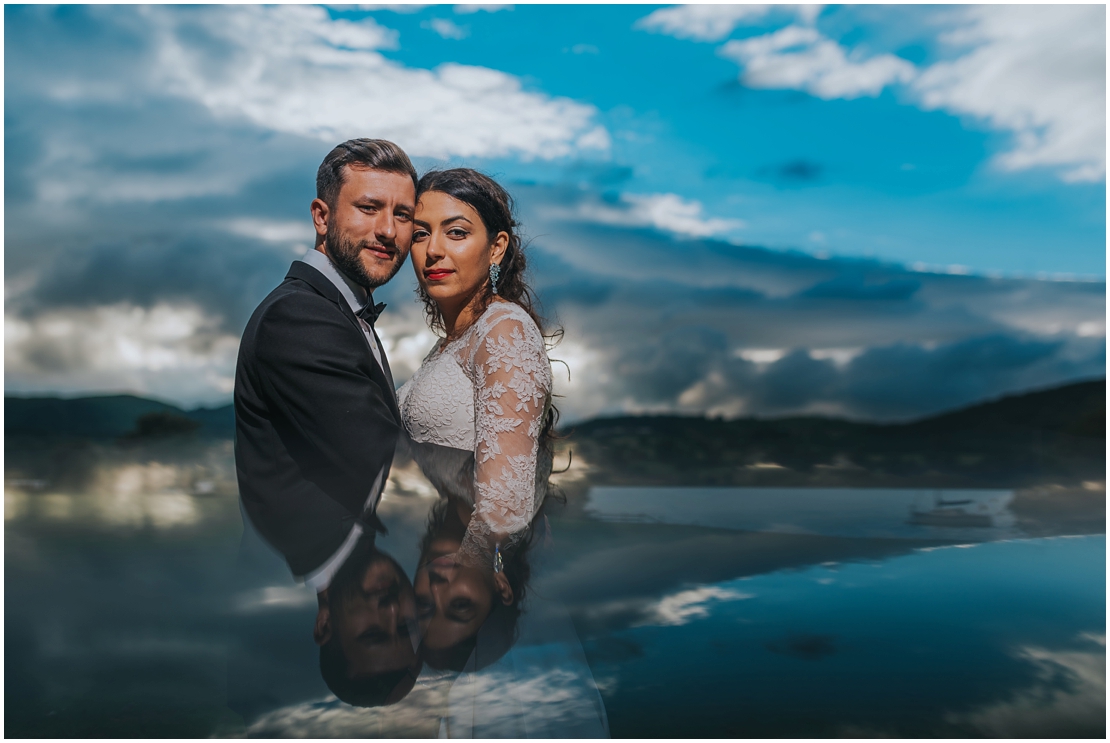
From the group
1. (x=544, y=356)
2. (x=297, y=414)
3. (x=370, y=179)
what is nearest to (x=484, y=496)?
(x=544, y=356)

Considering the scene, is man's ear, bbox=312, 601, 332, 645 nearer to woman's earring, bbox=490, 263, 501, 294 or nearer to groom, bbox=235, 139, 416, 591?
groom, bbox=235, 139, 416, 591

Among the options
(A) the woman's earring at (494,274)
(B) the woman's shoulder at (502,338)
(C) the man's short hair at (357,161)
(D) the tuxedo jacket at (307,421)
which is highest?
(C) the man's short hair at (357,161)

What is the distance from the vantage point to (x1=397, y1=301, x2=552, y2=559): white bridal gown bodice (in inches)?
87.3

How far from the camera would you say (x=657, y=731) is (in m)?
1.80

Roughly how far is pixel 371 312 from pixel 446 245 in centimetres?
52

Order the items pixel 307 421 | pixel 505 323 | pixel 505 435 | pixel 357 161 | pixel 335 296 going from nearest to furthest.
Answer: pixel 505 435 → pixel 307 421 → pixel 505 323 → pixel 335 296 → pixel 357 161

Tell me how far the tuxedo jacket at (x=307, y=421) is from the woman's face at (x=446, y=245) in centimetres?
39

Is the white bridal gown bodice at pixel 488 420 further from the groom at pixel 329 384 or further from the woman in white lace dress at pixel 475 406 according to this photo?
the groom at pixel 329 384

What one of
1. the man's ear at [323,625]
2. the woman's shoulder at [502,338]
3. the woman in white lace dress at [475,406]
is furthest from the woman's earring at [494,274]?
the man's ear at [323,625]

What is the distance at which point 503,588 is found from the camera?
2.14 metres

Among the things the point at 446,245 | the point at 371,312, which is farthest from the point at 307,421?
the point at 446,245

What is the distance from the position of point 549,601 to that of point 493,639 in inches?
9.9

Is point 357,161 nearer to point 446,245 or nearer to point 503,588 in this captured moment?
point 446,245

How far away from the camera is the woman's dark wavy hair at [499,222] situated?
2.65m
